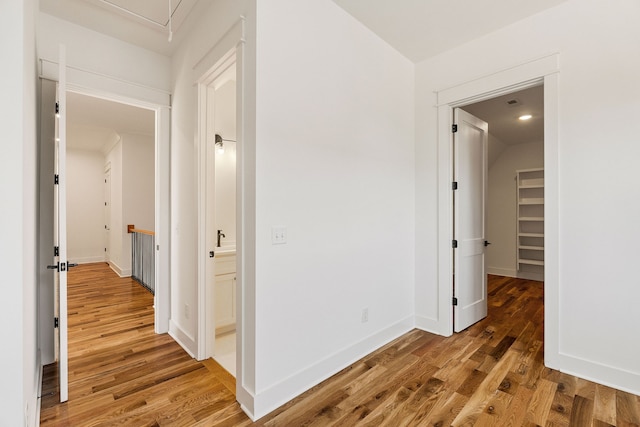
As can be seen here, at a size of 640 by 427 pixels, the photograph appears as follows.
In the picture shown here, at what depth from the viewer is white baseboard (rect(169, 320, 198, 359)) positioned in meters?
2.62

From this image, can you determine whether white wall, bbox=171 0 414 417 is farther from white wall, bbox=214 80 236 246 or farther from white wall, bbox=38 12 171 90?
white wall, bbox=214 80 236 246

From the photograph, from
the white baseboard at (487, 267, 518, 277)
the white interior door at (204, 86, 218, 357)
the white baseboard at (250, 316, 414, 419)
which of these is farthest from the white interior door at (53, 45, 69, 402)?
the white baseboard at (487, 267, 518, 277)

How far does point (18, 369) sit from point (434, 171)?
3289 mm

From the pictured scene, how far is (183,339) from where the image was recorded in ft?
9.21

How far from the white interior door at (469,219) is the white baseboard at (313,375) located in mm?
887

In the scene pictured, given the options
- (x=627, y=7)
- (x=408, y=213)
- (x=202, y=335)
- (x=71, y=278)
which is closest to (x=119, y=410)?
(x=202, y=335)

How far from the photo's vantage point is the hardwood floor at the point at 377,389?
180cm

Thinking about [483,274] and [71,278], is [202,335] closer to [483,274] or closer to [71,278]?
[483,274]

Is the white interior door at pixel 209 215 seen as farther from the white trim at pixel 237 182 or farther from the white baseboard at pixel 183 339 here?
the white baseboard at pixel 183 339

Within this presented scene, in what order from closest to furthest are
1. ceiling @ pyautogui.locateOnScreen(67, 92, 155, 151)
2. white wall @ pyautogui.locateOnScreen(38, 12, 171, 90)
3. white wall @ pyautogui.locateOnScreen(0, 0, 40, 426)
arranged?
white wall @ pyautogui.locateOnScreen(0, 0, 40, 426) < white wall @ pyautogui.locateOnScreen(38, 12, 171, 90) < ceiling @ pyautogui.locateOnScreen(67, 92, 155, 151)

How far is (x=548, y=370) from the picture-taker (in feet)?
7.64

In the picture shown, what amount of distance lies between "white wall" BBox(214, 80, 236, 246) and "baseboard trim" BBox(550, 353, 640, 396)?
342 cm

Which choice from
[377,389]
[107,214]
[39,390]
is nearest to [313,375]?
[377,389]

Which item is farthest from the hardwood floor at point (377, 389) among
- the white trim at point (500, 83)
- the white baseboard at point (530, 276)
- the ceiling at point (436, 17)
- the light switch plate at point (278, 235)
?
the white baseboard at point (530, 276)
